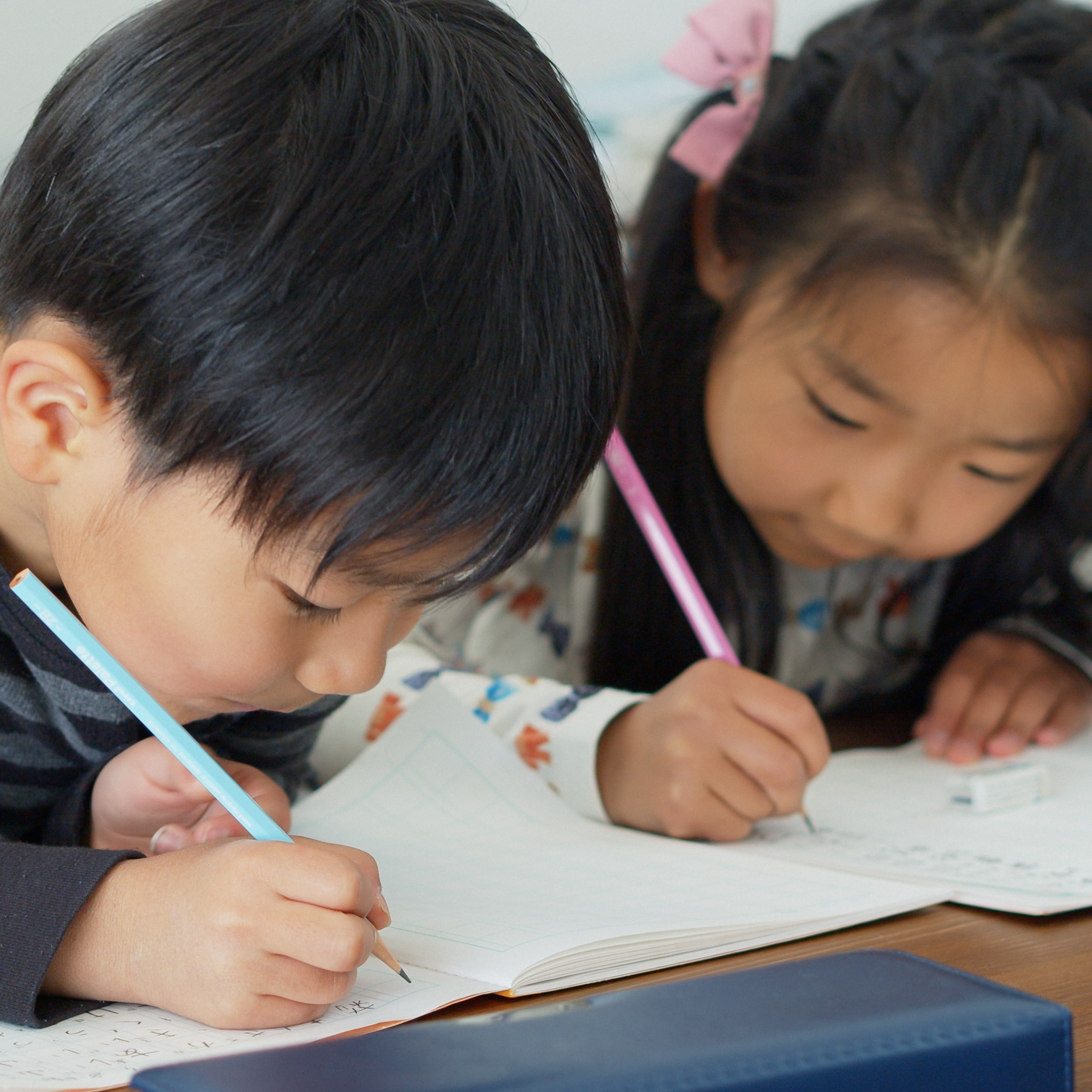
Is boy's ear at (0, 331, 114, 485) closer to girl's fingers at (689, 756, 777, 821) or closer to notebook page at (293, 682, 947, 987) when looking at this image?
notebook page at (293, 682, 947, 987)

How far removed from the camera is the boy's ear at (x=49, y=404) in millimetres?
406

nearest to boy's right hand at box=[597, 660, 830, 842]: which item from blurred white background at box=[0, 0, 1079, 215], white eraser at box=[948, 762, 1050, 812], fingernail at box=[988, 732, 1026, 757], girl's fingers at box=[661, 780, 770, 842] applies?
girl's fingers at box=[661, 780, 770, 842]

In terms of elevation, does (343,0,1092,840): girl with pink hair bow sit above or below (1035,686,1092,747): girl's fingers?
above

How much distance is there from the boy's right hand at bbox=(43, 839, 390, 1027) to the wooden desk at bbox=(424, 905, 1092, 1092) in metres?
0.04

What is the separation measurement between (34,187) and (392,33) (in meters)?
0.13

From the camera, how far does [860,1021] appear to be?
0.30 m

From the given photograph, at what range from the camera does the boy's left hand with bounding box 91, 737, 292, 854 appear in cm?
51

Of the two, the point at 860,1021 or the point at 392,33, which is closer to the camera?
the point at 860,1021

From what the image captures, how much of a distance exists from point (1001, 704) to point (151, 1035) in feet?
1.95

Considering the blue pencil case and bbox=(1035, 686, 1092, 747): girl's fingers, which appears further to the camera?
bbox=(1035, 686, 1092, 747): girl's fingers

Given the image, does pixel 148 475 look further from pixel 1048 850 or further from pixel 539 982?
pixel 1048 850

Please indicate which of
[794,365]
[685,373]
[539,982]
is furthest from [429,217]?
[685,373]

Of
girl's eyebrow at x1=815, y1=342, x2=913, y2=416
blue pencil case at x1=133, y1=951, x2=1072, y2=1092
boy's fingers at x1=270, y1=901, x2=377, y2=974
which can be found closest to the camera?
blue pencil case at x1=133, y1=951, x2=1072, y2=1092

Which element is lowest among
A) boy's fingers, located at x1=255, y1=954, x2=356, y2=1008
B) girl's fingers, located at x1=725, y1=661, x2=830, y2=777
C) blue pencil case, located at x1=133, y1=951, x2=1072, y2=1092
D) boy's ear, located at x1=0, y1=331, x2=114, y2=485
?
girl's fingers, located at x1=725, y1=661, x2=830, y2=777
